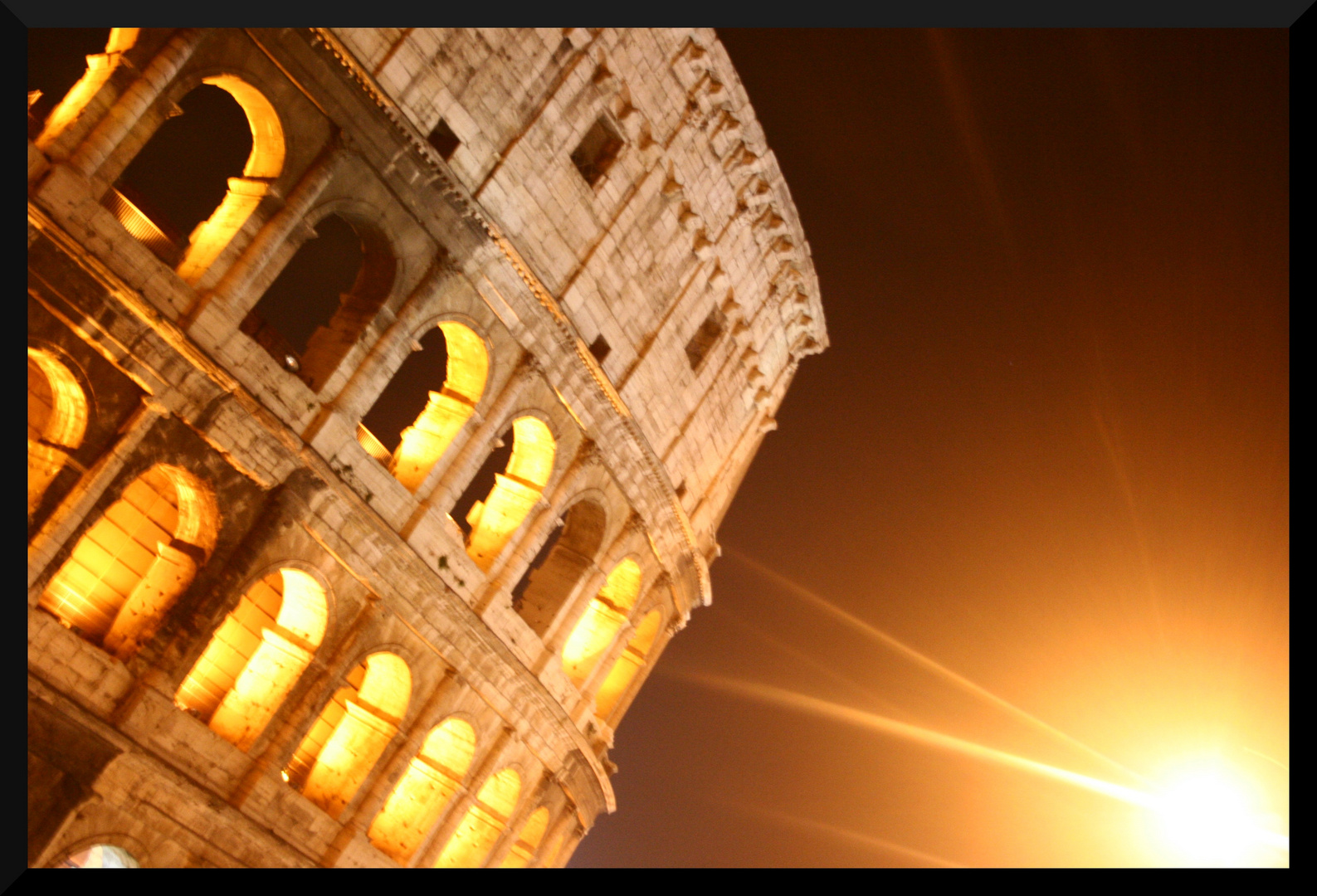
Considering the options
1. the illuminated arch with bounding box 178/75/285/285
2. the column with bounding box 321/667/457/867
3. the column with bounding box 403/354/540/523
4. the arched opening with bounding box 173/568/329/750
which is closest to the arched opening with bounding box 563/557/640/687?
the column with bounding box 321/667/457/867

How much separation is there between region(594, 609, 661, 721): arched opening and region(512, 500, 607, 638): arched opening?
2.55 metres

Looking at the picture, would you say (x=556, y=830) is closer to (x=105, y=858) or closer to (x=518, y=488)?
(x=518, y=488)

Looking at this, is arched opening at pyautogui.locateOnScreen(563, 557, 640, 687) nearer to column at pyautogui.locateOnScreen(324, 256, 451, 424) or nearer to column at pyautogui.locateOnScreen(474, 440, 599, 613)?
column at pyautogui.locateOnScreen(474, 440, 599, 613)

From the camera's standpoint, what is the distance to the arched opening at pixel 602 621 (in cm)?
1798

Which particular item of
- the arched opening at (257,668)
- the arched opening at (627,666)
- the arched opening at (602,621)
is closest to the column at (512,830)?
the arched opening at (602,621)

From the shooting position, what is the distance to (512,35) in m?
14.2

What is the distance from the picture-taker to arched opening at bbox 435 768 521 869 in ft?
54.4

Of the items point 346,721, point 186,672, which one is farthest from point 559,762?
point 186,672

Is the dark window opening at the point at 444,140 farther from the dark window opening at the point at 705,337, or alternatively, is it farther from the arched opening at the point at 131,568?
the dark window opening at the point at 705,337

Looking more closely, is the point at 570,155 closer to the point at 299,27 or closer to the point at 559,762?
the point at 299,27

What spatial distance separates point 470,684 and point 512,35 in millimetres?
9146

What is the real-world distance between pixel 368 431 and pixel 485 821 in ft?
22.3

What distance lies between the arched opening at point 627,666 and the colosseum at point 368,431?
0.55 metres
